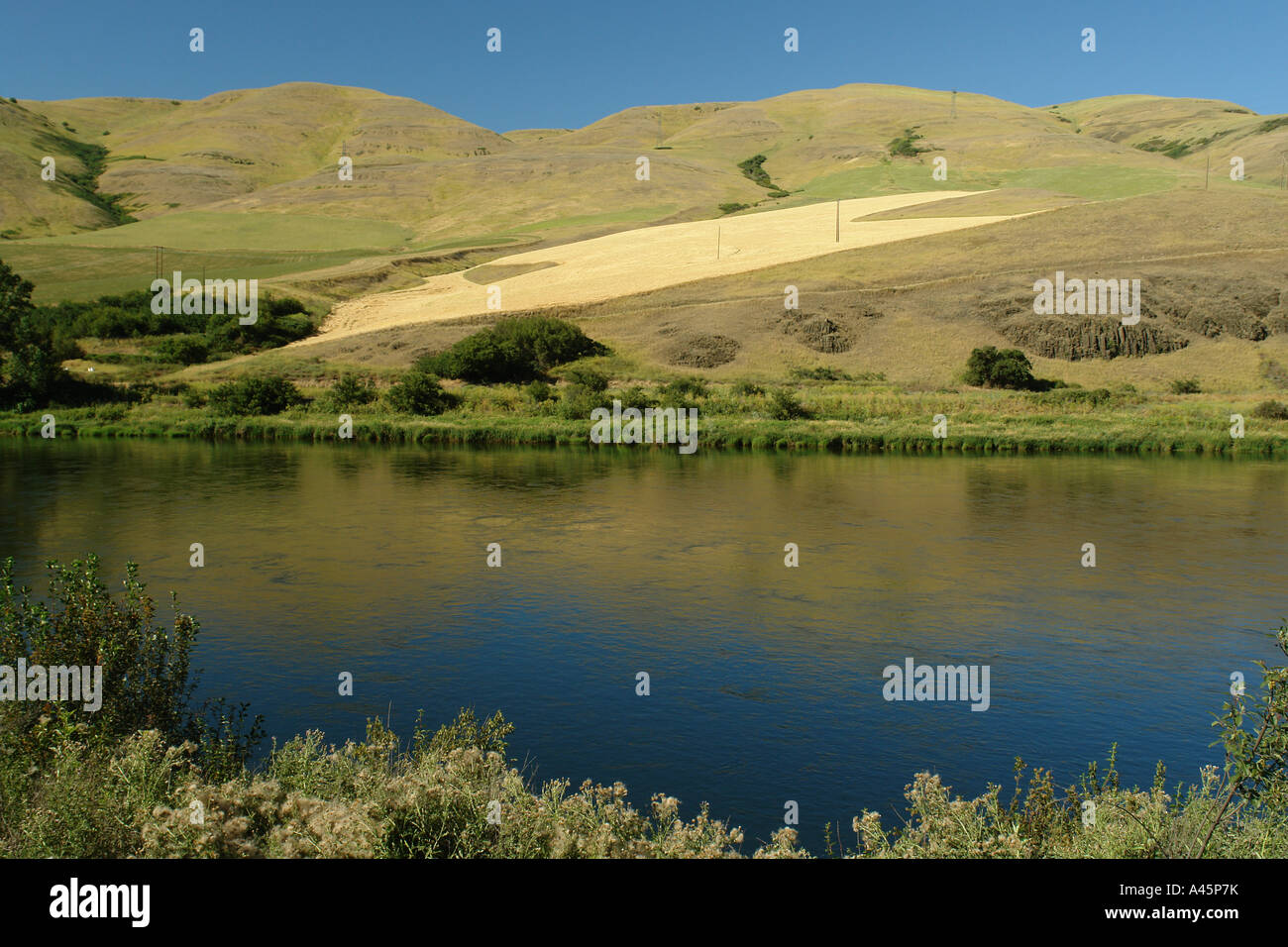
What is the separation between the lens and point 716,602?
19141 millimetres

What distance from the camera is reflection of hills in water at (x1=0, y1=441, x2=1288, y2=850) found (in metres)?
12.5

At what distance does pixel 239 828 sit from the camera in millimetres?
6789

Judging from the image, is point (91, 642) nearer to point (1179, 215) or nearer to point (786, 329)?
point (786, 329)

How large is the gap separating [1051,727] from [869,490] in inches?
812

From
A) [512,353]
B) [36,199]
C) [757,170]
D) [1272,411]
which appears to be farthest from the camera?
[757,170]

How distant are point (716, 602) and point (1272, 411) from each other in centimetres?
4164

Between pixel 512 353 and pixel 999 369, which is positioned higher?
pixel 512 353

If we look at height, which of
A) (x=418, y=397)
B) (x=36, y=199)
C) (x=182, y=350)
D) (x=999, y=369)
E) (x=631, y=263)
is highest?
(x=36, y=199)

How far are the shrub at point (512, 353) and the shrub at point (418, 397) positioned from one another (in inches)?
108

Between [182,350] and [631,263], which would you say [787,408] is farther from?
[631,263]

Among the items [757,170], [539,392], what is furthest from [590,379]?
[757,170]

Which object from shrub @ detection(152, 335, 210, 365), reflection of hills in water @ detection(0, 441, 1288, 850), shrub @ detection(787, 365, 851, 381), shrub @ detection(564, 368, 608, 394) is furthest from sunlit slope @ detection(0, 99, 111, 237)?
reflection of hills in water @ detection(0, 441, 1288, 850)
